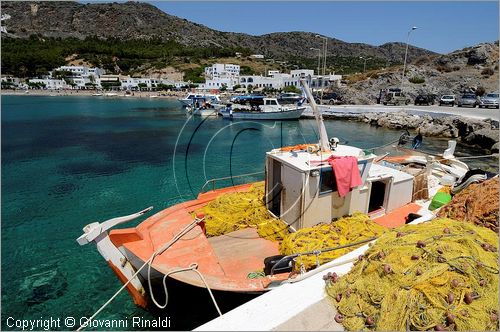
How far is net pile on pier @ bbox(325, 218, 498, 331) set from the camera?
128 inches

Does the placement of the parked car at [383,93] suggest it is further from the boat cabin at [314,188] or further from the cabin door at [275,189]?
the cabin door at [275,189]

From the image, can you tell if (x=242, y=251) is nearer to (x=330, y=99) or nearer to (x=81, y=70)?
(x=330, y=99)

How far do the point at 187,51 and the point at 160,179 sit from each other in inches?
5739

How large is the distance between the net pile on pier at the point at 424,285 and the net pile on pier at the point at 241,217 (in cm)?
275

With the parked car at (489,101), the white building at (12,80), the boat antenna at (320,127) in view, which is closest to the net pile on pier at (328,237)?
the boat antenna at (320,127)

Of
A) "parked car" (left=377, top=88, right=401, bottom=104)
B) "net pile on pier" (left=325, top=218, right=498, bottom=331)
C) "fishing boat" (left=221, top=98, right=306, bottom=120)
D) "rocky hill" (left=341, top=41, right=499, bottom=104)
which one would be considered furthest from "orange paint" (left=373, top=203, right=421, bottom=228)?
"parked car" (left=377, top=88, right=401, bottom=104)

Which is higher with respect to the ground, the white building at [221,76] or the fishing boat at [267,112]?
the white building at [221,76]

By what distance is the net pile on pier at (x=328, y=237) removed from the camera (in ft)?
17.7

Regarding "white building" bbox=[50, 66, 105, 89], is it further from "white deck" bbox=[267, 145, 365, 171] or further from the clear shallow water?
"white deck" bbox=[267, 145, 365, 171]

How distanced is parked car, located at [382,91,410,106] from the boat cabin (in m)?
50.2

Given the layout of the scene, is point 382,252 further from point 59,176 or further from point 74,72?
point 74,72

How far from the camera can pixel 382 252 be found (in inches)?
160

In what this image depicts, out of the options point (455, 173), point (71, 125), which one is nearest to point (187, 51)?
point (71, 125)

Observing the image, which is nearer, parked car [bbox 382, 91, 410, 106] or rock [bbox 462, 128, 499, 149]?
rock [bbox 462, 128, 499, 149]
